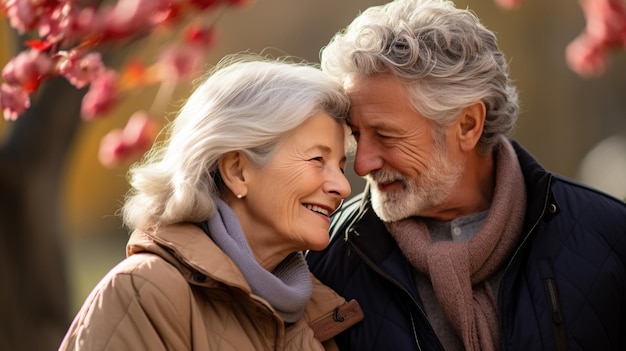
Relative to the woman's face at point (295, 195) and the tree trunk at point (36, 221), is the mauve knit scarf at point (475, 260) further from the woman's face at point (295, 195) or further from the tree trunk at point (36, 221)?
the tree trunk at point (36, 221)

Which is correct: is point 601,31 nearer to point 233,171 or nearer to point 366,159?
point 366,159

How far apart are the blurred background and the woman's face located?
322 inches

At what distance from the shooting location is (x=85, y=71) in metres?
3.34

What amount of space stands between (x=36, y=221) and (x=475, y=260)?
9.01 feet

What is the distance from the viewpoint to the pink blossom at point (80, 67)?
10.5 feet

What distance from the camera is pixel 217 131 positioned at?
3.24m

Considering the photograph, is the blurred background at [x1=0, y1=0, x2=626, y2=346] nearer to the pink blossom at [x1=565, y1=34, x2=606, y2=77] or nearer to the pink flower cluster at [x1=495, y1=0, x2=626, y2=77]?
the pink blossom at [x1=565, y1=34, x2=606, y2=77]

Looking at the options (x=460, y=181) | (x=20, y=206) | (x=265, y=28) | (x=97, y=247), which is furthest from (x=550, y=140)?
(x=460, y=181)

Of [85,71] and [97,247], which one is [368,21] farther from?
[97,247]

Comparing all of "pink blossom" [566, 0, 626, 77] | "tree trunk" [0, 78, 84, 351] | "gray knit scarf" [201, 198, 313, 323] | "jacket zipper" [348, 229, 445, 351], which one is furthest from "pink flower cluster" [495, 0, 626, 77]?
"tree trunk" [0, 78, 84, 351]

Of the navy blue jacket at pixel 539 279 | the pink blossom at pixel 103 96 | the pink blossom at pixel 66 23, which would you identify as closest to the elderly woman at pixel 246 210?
the navy blue jacket at pixel 539 279

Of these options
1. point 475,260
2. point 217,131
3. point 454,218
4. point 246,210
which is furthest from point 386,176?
point 217,131

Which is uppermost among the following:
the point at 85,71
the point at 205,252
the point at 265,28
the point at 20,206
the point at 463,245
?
the point at 85,71

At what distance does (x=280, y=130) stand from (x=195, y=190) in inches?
12.7
